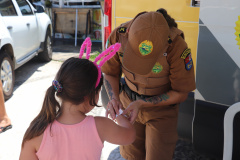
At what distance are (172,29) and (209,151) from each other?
1085 mm

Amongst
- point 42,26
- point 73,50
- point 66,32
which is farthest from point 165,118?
point 66,32

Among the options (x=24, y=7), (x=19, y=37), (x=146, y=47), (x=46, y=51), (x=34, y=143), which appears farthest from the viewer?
(x=46, y=51)

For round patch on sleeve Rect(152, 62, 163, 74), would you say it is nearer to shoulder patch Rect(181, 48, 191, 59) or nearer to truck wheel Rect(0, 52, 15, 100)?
shoulder patch Rect(181, 48, 191, 59)

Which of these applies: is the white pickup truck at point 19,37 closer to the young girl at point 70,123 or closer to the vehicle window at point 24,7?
the vehicle window at point 24,7

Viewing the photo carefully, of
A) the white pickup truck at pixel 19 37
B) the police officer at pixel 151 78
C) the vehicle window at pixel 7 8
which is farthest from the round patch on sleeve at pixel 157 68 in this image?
the vehicle window at pixel 7 8

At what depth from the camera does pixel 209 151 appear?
2328mm

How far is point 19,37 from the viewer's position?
5.09m

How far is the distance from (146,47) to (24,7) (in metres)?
4.71

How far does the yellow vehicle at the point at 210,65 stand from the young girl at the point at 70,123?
3.18 feet

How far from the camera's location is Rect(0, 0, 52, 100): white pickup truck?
14.6 ft

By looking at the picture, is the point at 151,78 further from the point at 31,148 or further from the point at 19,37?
the point at 19,37

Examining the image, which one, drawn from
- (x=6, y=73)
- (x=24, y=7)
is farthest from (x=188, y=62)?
(x=24, y=7)

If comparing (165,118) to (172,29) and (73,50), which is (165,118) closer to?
(172,29)

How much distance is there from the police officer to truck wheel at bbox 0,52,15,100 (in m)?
2.62
